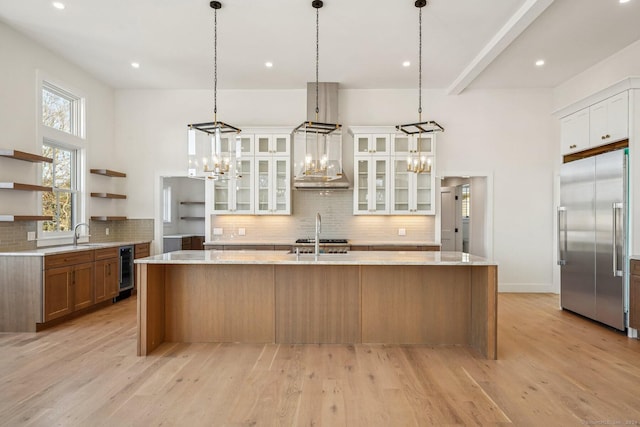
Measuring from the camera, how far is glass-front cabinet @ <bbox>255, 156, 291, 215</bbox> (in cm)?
616

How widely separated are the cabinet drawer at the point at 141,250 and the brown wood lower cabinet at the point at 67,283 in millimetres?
992

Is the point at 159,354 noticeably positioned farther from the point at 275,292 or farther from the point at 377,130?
the point at 377,130

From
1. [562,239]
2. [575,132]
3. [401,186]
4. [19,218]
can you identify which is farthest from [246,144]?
[562,239]

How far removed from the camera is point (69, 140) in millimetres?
5461

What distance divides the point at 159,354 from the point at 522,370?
322 cm

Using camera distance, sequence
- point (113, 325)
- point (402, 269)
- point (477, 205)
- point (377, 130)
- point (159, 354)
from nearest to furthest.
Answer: point (159, 354) → point (402, 269) → point (113, 325) → point (377, 130) → point (477, 205)

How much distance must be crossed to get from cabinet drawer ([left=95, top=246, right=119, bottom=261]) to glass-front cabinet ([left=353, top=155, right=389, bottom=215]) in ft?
12.2

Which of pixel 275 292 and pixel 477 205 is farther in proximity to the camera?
pixel 477 205

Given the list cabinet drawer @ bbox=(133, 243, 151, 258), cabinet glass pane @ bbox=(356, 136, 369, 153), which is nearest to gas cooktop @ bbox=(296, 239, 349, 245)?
cabinet glass pane @ bbox=(356, 136, 369, 153)

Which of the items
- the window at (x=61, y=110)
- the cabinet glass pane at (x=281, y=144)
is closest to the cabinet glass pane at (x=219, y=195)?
the cabinet glass pane at (x=281, y=144)

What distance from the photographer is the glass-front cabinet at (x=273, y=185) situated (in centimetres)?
616

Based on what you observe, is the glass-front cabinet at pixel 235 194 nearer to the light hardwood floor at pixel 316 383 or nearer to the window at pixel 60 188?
the window at pixel 60 188

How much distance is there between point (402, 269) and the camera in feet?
12.2

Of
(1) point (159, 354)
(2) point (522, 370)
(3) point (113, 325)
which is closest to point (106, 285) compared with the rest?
(3) point (113, 325)
